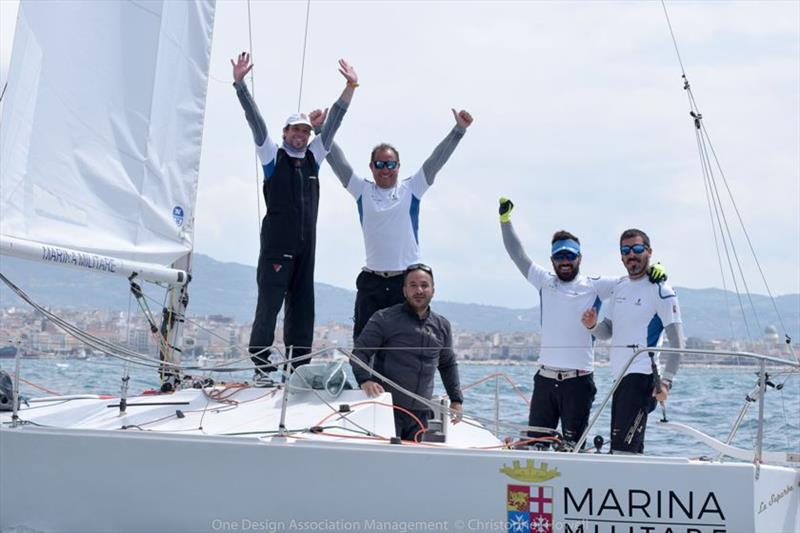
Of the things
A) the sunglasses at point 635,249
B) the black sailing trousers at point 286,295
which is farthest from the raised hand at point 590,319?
the black sailing trousers at point 286,295

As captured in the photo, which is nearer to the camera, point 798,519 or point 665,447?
point 798,519

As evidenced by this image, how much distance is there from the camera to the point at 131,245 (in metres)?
6.51

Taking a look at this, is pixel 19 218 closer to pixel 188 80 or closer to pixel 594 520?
pixel 188 80

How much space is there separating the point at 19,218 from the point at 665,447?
18.8 ft

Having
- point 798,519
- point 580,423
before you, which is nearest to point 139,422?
point 580,423

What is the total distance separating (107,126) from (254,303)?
4541 cm

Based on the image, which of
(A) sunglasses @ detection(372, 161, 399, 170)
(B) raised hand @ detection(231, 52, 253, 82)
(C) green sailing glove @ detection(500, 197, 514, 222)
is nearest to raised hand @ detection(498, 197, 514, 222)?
(C) green sailing glove @ detection(500, 197, 514, 222)

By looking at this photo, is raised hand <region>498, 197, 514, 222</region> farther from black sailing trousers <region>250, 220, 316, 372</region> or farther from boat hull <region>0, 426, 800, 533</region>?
boat hull <region>0, 426, 800, 533</region>

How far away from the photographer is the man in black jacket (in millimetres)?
5496

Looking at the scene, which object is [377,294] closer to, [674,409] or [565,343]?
[565,343]

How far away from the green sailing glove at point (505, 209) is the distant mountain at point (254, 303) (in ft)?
3.48

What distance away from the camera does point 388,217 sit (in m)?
6.28

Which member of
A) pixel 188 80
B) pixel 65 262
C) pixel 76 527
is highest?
pixel 188 80

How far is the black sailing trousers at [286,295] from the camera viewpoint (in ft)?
20.5
